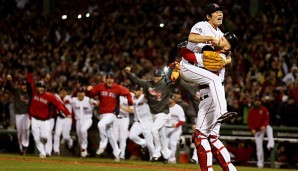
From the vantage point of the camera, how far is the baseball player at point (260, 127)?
64.3ft

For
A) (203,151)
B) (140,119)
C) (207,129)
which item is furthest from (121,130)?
(203,151)

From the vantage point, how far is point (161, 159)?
20.7 m

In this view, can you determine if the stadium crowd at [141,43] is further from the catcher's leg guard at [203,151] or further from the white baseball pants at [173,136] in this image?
the catcher's leg guard at [203,151]

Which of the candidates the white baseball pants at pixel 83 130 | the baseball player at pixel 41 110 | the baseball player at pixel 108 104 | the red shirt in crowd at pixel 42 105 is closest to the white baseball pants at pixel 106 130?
the baseball player at pixel 108 104

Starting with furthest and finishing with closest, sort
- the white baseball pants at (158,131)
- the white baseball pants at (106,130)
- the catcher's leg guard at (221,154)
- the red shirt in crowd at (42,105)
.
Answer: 1. the red shirt in crowd at (42,105)
2. the white baseball pants at (158,131)
3. the white baseball pants at (106,130)
4. the catcher's leg guard at (221,154)

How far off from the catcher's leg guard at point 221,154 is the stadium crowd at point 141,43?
948cm

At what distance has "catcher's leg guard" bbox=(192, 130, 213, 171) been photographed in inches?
410

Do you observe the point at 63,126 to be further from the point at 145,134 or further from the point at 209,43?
the point at 209,43

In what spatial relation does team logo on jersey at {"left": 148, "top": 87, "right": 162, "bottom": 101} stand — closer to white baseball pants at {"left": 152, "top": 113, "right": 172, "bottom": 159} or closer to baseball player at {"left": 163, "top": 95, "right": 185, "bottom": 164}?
white baseball pants at {"left": 152, "top": 113, "right": 172, "bottom": 159}

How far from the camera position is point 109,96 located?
1852cm

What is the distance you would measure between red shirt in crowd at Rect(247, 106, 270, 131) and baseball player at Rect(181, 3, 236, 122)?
362 inches

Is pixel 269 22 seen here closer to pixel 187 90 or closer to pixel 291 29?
pixel 291 29

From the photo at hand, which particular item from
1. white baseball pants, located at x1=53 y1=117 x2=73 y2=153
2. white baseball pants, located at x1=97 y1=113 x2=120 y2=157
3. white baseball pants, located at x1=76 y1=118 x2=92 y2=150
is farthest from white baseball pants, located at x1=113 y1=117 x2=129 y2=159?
white baseball pants, located at x1=53 y1=117 x2=73 y2=153

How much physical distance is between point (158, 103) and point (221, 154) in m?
8.32
